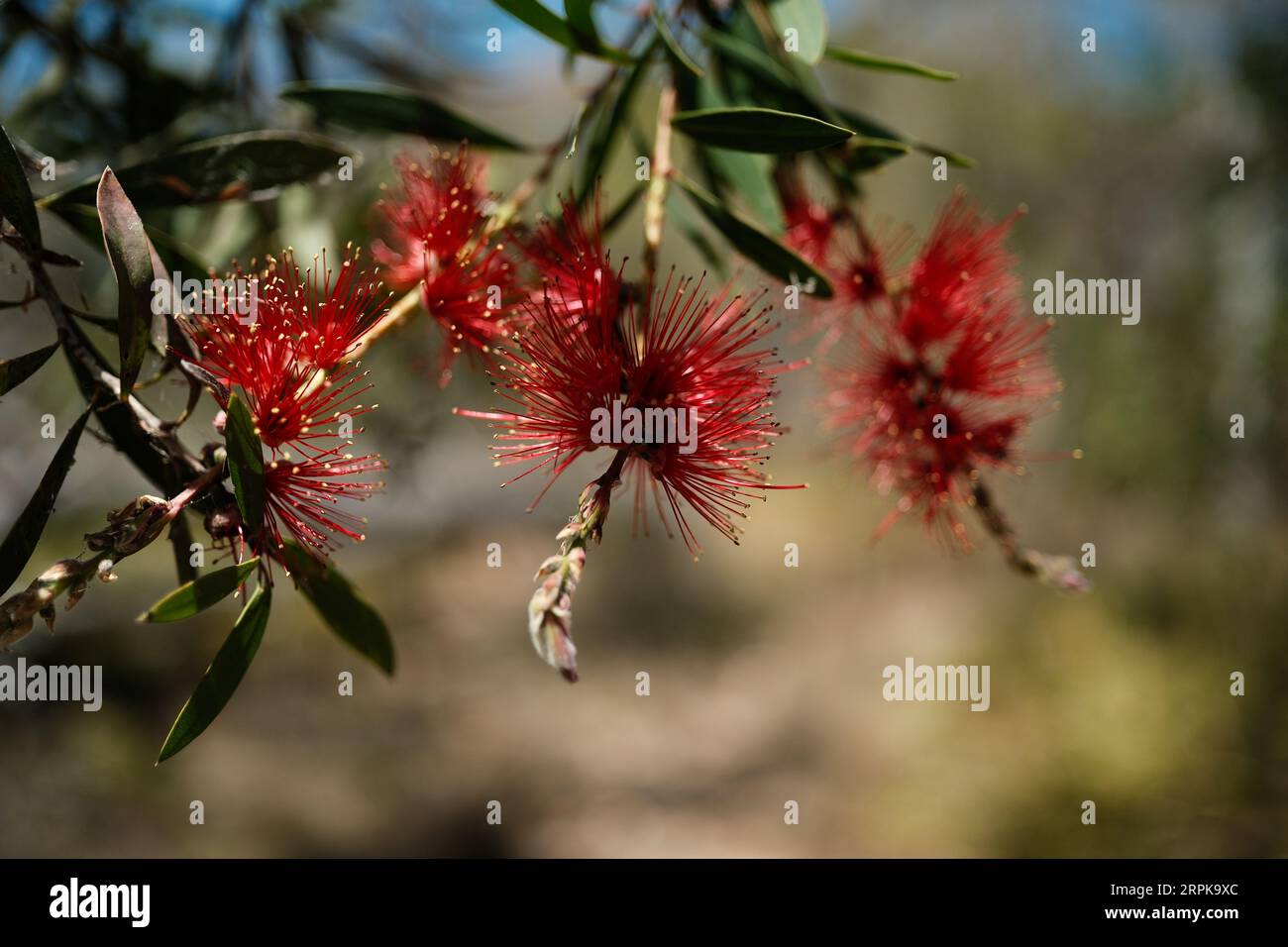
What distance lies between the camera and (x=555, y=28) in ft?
2.45

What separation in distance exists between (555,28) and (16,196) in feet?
1.46

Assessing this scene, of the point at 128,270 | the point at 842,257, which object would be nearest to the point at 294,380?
the point at 128,270

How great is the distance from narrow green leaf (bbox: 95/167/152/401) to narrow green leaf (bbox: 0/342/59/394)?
0.07 meters

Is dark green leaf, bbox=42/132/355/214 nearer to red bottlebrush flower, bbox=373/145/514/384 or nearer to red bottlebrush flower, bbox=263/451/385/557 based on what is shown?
red bottlebrush flower, bbox=373/145/514/384

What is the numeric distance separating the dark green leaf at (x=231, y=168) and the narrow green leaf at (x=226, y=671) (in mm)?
423

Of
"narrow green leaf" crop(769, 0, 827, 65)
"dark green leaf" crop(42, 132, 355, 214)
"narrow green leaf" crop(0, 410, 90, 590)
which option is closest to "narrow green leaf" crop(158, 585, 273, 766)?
"narrow green leaf" crop(0, 410, 90, 590)

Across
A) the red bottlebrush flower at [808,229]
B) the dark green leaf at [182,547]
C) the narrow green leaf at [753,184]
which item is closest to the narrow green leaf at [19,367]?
the dark green leaf at [182,547]

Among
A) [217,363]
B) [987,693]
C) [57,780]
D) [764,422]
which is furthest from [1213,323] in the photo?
[57,780]

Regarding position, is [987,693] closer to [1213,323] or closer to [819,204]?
[1213,323]

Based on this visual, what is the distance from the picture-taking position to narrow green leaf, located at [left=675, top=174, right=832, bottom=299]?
764 millimetres

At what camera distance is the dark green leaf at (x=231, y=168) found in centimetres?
82

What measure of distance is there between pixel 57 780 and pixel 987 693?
14.2 ft
